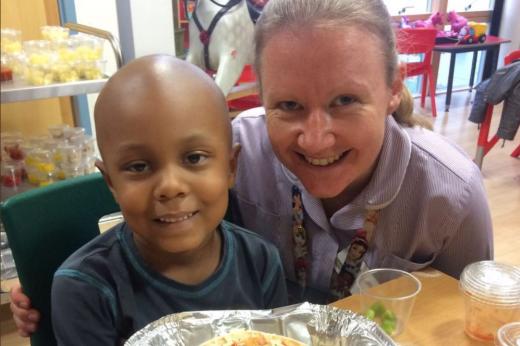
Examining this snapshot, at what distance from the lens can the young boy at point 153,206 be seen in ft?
2.47

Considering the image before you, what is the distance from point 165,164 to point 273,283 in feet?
1.19

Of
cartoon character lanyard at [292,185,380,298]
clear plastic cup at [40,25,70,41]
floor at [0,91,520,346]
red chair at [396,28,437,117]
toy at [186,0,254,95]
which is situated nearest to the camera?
clear plastic cup at [40,25,70,41]

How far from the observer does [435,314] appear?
0.88m

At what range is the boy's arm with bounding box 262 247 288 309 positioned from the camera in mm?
962

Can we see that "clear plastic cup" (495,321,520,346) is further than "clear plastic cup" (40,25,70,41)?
Yes

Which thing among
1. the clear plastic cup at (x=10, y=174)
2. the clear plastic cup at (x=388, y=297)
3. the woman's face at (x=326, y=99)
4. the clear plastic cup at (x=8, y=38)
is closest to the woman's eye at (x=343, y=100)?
the woman's face at (x=326, y=99)

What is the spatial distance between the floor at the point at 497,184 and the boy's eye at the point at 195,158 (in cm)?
154

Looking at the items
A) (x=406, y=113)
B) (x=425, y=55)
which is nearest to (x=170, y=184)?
(x=406, y=113)

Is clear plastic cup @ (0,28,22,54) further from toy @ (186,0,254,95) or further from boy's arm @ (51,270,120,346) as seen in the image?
toy @ (186,0,254,95)

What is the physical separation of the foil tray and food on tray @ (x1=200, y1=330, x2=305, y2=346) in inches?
0.7

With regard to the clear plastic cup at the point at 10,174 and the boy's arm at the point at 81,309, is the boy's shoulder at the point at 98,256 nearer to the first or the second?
the boy's arm at the point at 81,309

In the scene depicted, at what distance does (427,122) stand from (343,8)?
1.60ft

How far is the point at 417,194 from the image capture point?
42.4 inches

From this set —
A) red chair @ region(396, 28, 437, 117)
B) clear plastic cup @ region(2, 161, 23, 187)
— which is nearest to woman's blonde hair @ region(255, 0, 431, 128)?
clear plastic cup @ region(2, 161, 23, 187)
